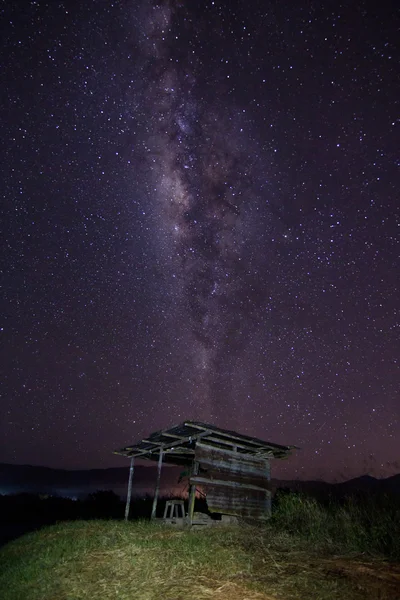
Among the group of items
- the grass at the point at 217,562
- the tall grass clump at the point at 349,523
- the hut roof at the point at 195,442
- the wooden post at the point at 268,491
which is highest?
the hut roof at the point at 195,442

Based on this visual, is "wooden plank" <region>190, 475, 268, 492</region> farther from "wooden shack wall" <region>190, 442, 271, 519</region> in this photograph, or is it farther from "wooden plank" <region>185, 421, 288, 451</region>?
"wooden plank" <region>185, 421, 288, 451</region>

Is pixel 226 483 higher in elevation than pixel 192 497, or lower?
higher

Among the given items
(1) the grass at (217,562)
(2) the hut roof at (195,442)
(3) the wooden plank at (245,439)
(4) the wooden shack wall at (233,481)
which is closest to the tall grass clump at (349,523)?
(1) the grass at (217,562)

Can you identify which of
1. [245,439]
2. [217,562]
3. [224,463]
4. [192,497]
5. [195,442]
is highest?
[245,439]

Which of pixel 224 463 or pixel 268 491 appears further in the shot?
pixel 268 491

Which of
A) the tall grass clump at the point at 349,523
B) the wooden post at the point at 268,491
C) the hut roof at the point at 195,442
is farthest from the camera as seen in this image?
the wooden post at the point at 268,491

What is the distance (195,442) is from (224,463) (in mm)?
1454

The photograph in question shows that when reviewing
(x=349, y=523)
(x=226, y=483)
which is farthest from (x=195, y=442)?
(x=349, y=523)

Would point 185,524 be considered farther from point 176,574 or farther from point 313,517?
point 176,574

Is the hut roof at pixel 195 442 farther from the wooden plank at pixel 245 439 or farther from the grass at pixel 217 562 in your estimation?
the grass at pixel 217 562

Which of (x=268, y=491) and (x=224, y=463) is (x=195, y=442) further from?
(x=268, y=491)

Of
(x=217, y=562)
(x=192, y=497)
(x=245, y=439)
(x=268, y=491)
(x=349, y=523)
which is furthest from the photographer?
(x=268, y=491)

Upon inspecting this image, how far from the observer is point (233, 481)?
16375 mm

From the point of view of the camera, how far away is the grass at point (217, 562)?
22.8ft
